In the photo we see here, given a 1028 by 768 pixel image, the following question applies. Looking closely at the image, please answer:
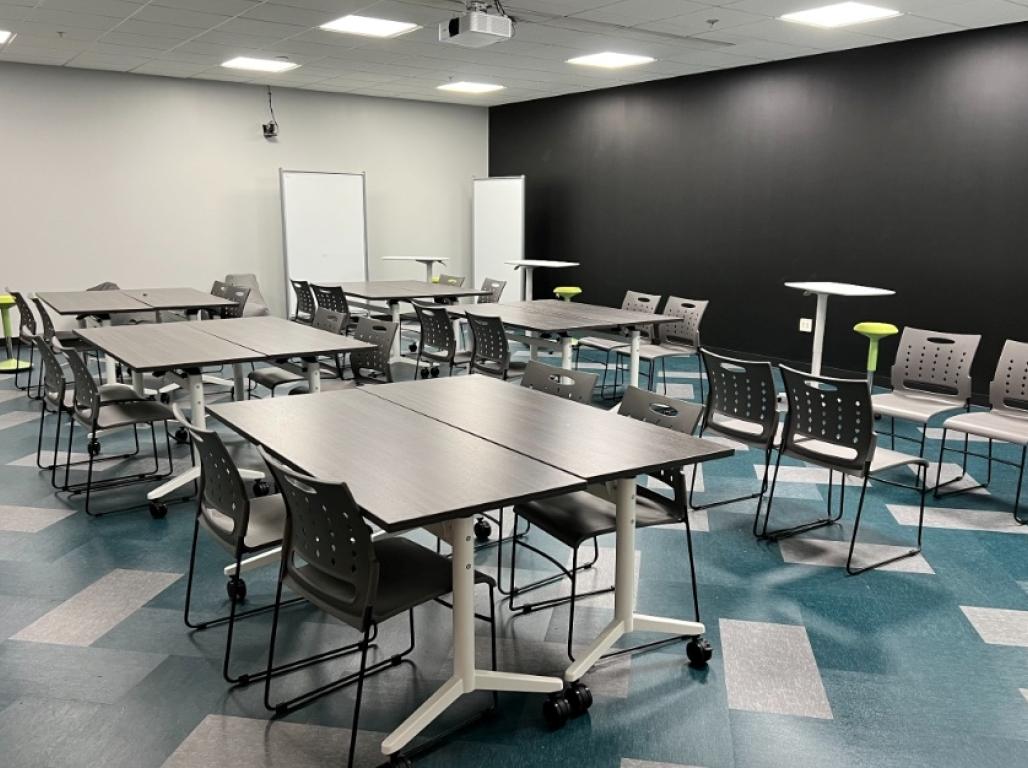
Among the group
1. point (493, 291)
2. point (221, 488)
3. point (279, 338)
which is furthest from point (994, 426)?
point (493, 291)

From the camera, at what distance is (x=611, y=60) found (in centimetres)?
838

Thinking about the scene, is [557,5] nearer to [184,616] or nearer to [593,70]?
[593,70]

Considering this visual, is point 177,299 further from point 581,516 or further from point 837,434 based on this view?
point 837,434

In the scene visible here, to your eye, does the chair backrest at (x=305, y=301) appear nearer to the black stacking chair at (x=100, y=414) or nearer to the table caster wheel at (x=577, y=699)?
the black stacking chair at (x=100, y=414)

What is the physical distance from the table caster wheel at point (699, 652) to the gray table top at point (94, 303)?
471cm

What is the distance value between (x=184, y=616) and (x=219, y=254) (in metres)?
7.98

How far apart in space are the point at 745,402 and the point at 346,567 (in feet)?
8.13

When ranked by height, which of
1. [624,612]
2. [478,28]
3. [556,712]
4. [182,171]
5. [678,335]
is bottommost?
[556,712]

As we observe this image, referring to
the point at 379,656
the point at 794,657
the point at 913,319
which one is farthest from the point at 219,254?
the point at 794,657

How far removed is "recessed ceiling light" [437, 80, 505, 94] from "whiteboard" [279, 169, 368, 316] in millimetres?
1745

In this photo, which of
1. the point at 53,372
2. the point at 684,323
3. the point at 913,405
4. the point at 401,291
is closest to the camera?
the point at 53,372

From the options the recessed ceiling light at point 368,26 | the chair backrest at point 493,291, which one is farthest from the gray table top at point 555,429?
the chair backrest at point 493,291

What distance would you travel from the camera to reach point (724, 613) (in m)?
3.24

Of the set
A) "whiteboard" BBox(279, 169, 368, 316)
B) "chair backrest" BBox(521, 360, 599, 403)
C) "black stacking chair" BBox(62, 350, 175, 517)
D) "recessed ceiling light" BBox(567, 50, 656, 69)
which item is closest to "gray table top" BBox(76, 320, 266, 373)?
"black stacking chair" BBox(62, 350, 175, 517)
